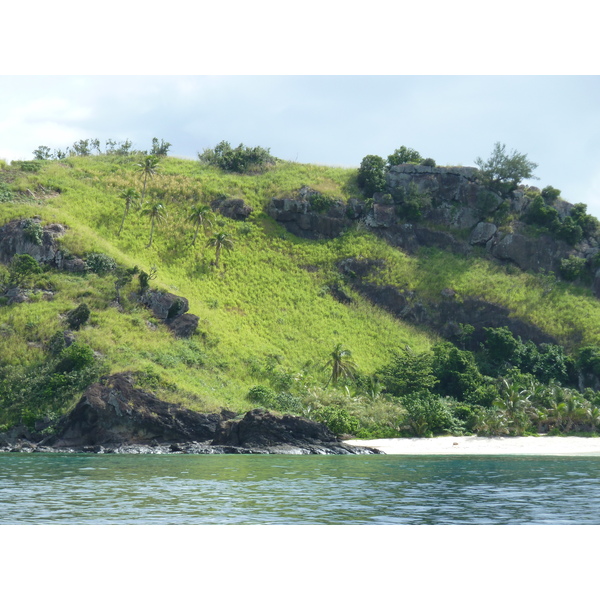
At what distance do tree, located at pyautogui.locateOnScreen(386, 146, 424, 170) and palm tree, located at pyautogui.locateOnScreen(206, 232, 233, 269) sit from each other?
34857 millimetres

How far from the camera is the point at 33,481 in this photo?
2961 cm

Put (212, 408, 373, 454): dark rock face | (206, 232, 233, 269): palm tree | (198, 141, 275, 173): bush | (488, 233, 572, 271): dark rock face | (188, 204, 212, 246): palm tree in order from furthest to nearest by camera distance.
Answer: (198, 141, 275, 173): bush → (488, 233, 572, 271): dark rock face → (188, 204, 212, 246): palm tree → (206, 232, 233, 269): palm tree → (212, 408, 373, 454): dark rock face

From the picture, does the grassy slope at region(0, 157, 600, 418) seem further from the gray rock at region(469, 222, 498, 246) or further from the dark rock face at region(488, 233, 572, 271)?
the gray rock at region(469, 222, 498, 246)

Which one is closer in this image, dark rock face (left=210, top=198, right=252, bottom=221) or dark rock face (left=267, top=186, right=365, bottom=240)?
dark rock face (left=210, top=198, right=252, bottom=221)

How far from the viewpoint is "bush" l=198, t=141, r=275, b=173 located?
112 m

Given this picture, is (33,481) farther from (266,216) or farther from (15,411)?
(266,216)

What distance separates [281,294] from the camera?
87.6m

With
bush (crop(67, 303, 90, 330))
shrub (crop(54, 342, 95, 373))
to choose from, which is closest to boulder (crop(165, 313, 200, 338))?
bush (crop(67, 303, 90, 330))

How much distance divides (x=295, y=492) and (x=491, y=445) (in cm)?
3625

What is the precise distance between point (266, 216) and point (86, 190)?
2706cm

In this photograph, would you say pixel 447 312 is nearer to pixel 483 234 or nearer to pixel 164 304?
pixel 483 234

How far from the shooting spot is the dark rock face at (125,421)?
175 feet

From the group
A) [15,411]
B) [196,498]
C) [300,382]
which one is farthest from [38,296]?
[196,498]

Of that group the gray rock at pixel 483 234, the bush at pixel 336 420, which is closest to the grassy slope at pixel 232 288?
the gray rock at pixel 483 234
